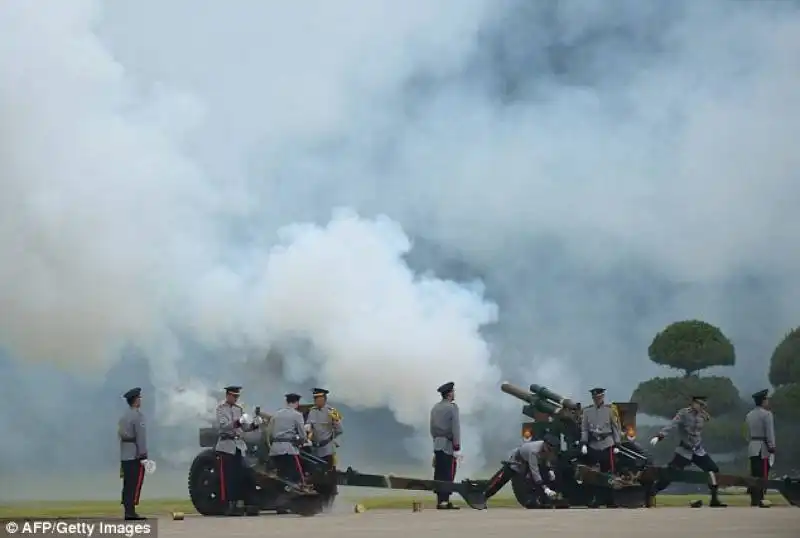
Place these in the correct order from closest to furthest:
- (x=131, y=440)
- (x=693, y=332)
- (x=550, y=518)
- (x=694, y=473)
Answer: (x=550, y=518) < (x=131, y=440) < (x=694, y=473) < (x=693, y=332)

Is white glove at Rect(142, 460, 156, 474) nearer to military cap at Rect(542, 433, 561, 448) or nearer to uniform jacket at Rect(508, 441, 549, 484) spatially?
uniform jacket at Rect(508, 441, 549, 484)

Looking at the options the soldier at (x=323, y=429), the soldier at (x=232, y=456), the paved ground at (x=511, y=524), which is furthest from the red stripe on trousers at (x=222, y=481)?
the soldier at (x=323, y=429)

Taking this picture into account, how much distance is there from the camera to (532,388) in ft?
77.6

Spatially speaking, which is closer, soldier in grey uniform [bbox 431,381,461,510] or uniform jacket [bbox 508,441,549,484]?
uniform jacket [bbox 508,441,549,484]

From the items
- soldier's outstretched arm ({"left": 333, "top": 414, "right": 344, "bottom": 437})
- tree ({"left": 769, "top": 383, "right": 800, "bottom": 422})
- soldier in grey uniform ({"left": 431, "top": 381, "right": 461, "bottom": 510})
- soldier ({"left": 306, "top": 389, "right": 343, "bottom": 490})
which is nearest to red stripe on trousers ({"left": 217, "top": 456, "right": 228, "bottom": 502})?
soldier ({"left": 306, "top": 389, "right": 343, "bottom": 490})

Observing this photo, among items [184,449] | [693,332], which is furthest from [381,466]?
[693,332]

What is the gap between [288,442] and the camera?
20.8m

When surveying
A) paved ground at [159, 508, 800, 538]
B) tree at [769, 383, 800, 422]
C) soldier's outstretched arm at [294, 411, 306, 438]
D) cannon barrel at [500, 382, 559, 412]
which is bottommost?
paved ground at [159, 508, 800, 538]

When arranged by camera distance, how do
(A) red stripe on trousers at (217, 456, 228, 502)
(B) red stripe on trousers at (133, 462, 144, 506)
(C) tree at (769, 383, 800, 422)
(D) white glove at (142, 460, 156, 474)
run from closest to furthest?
(D) white glove at (142, 460, 156, 474) → (B) red stripe on trousers at (133, 462, 144, 506) → (A) red stripe on trousers at (217, 456, 228, 502) → (C) tree at (769, 383, 800, 422)

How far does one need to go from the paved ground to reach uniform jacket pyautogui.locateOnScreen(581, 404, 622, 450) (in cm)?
222

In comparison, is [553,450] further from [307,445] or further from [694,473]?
[307,445]

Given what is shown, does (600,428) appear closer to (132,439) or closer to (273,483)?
(273,483)

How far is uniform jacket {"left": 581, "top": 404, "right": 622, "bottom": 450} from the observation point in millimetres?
22328

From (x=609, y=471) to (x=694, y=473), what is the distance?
4.69 feet
